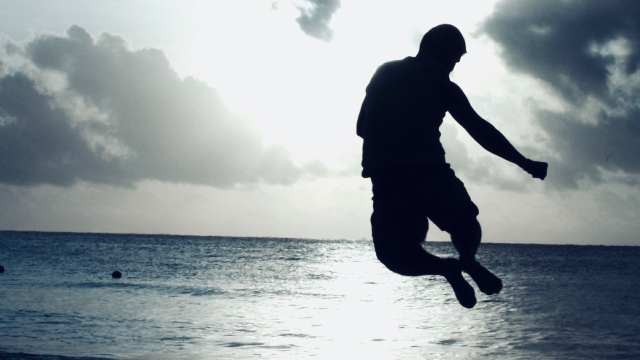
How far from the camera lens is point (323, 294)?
43062 mm

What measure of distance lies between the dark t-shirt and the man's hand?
1.39ft

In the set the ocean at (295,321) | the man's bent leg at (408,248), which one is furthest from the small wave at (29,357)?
the man's bent leg at (408,248)

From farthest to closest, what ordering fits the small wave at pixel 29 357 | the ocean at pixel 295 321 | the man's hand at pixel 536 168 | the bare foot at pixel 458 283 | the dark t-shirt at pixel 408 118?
the ocean at pixel 295 321 → the small wave at pixel 29 357 → the bare foot at pixel 458 283 → the dark t-shirt at pixel 408 118 → the man's hand at pixel 536 168

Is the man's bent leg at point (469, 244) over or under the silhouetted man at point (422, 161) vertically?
under

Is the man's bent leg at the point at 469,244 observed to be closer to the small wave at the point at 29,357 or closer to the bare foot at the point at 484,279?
the bare foot at the point at 484,279

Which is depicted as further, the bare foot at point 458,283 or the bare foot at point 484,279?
the bare foot at point 458,283

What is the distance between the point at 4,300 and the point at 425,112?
33.0 m

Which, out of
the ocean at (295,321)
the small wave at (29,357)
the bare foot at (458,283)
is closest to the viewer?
the bare foot at (458,283)

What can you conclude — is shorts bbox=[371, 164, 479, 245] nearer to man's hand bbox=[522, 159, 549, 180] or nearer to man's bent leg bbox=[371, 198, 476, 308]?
man's bent leg bbox=[371, 198, 476, 308]

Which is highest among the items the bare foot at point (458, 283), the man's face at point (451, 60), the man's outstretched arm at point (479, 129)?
the man's face at point (451, 60)

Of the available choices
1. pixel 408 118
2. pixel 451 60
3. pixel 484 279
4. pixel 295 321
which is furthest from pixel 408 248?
pixel 295 321

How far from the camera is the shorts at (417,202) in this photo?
3215 mm

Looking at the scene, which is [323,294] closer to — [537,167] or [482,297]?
[482,297]

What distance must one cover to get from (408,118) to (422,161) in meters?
0.23
